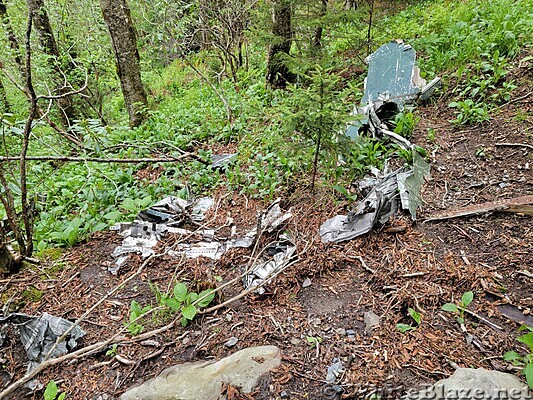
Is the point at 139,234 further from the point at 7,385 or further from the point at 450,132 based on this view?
the point at 450,132

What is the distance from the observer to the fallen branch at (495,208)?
270 centimetres

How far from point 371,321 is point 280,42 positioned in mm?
5184

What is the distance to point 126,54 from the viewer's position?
6.35m

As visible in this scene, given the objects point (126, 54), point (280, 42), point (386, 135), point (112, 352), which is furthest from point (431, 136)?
point (126, 54)

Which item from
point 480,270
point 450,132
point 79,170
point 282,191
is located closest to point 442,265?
point 480,270

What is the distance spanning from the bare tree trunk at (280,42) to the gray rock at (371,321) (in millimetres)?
4454

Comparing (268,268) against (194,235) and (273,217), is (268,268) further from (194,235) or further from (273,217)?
(194,235)

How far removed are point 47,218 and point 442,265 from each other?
4.07 m

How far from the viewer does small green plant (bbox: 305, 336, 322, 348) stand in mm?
2042

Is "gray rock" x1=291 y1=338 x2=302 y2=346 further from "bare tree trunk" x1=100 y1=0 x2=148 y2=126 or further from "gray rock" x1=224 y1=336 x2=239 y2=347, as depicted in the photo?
"bare tree trunk" x1=100 y1=0 x2=148 y2=126

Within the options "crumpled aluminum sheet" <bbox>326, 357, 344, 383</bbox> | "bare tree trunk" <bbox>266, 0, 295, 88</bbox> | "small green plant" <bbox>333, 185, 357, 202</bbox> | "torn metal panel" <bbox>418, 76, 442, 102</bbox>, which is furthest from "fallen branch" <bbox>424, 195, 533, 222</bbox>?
"bare tree trunk" <bbox>266, 0, 295, 88</bbox>

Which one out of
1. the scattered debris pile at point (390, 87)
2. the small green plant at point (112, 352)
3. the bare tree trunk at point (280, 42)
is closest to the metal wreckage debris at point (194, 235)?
the small green plant at point (112, 352)

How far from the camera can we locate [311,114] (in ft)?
9.43

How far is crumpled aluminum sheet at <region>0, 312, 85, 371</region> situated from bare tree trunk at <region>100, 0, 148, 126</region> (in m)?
4.82
